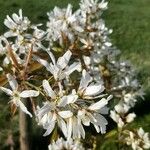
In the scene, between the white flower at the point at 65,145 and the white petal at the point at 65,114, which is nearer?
the white petal at the point at 65,114

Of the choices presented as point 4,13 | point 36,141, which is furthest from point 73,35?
point 4,13

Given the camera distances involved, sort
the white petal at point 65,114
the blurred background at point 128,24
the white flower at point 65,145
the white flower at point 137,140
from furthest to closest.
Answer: the blurred background at point 128,24, the white flower at point 137,140, the white flower at point 65,145, the white petal at point 65,114

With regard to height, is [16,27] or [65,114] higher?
[16,27]

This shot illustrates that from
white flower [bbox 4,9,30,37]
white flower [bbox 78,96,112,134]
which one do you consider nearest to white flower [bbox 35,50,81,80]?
white flower [bbox 78,96,112,134]

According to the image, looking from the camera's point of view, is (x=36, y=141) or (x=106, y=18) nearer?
(x=36, y=141)

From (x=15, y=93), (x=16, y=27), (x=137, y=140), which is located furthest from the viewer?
(x=137, y=140)

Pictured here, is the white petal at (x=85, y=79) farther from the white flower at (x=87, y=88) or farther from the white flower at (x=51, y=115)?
the white flower at (x=51, y=115)

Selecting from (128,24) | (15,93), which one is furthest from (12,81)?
(128,24)

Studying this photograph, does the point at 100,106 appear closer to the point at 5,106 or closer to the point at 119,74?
the point at 119,74

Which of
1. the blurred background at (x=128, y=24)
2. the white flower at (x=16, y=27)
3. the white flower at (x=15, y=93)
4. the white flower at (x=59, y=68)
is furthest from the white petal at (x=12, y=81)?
the blurred background at (x=128, y=24)

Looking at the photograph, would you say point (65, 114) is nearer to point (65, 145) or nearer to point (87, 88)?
point (87, 88)

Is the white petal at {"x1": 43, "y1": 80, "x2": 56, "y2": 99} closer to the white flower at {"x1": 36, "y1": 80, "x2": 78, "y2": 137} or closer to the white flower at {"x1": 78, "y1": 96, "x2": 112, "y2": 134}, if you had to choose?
the white flower at {"x1": 36, "y1": 80, "x2": 78, "y2": 137}
